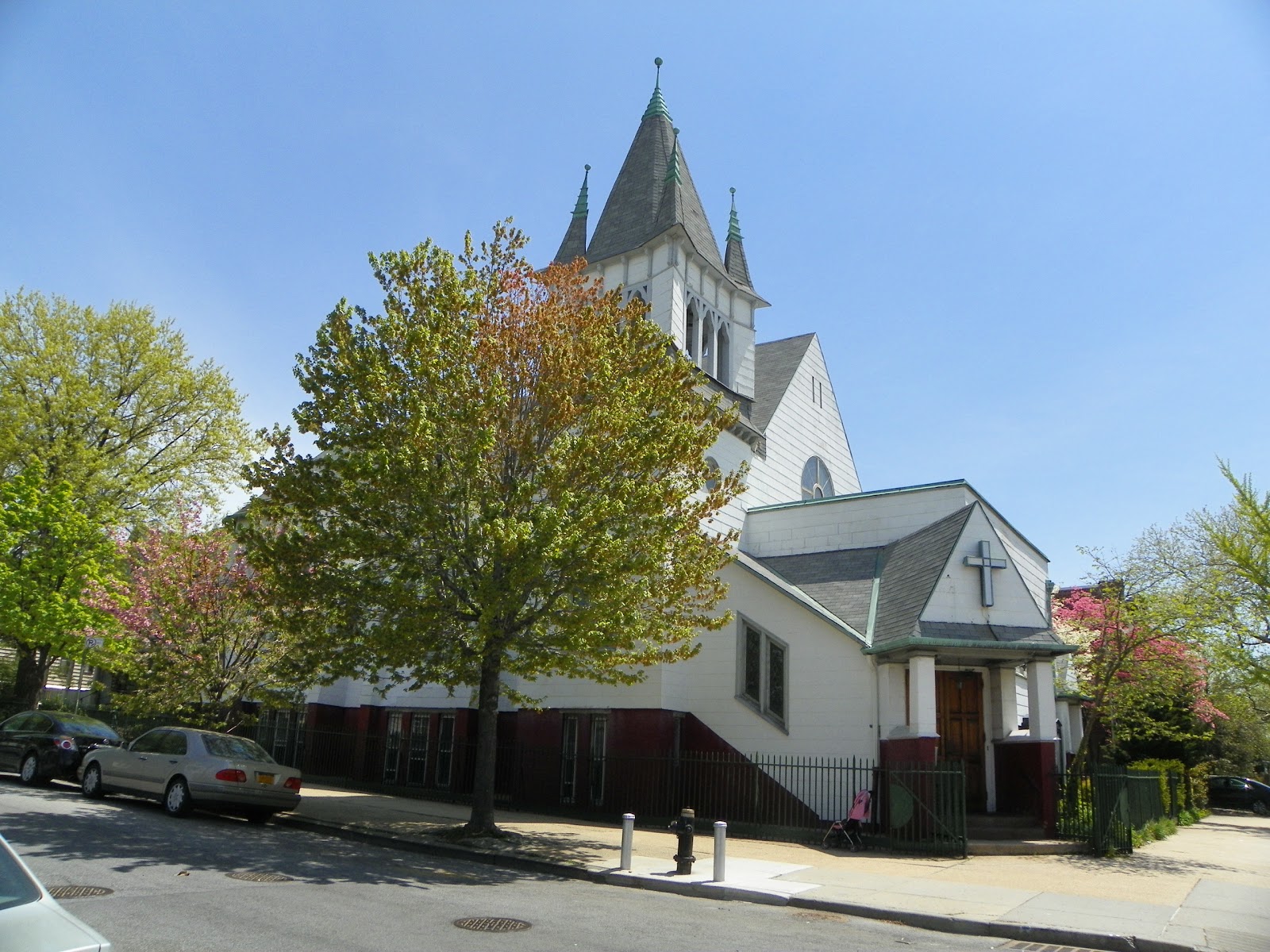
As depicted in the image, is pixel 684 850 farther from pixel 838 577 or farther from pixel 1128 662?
pixel 1128 662

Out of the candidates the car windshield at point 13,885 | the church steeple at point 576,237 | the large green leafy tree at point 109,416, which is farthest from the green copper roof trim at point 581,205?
the car windshield at point 13,885

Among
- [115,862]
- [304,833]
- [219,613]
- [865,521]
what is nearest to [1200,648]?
[865,521]

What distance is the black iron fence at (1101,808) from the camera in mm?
15523

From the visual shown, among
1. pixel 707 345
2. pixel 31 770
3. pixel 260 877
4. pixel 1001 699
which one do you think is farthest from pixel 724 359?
pixel 260 877

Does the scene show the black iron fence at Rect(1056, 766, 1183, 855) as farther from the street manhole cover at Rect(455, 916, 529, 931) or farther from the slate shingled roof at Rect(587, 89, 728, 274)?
the slate shingled roof at Rect(587, 89, 728, 274)

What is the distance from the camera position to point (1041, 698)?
17703 mm

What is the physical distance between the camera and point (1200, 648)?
19.7 metres

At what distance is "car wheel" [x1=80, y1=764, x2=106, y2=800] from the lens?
16969mm

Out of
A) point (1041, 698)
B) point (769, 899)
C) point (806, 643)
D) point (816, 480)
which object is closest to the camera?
point (769, 899)

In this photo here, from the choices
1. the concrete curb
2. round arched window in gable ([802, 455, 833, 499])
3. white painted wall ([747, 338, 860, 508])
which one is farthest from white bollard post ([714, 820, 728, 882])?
round arched window in gable ([802, 455, 833, 499])

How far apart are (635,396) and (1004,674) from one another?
10425 millimetres

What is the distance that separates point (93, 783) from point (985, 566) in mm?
17355

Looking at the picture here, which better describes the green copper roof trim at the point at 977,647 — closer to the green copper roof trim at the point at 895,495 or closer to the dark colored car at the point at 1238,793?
the green copper roof trim at the point at 895,495

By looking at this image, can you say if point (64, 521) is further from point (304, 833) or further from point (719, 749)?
point (719, 749)
